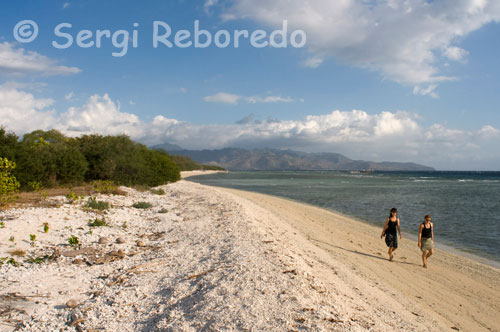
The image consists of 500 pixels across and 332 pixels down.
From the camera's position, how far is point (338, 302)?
16.8 feet

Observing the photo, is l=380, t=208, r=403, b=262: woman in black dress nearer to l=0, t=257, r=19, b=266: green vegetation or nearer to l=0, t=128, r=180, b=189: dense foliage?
l=0, t=257, r=19, b=266: green vegetation

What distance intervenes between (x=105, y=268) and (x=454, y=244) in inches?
545

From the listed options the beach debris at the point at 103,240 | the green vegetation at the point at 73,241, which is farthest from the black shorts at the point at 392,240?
the green vegetation at the point at 73,241

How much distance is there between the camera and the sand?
181 inches

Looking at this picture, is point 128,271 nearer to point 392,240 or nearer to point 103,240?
point 103,240

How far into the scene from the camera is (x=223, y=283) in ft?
18.2

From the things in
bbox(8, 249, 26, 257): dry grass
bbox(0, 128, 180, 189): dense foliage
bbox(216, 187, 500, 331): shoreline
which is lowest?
bbox(216, 187, 500, 331): shoreline

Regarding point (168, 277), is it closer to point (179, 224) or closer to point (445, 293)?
point (179, 224)

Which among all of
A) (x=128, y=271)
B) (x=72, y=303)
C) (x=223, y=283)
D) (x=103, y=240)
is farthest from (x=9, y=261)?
(x=223, y=283)

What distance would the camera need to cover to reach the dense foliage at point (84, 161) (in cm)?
1628

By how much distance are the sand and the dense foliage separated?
23.0ft

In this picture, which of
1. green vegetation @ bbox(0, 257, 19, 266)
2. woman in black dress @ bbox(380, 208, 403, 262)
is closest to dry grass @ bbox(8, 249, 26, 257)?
green vegetation @ bbox(0, 257, 19, 266)

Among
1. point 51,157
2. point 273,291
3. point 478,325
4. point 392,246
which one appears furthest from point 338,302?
point 51,157

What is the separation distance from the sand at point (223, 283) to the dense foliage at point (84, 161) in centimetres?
701
